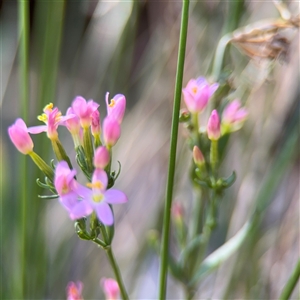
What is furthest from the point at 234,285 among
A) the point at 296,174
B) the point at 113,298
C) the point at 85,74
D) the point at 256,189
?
the point at 85,74

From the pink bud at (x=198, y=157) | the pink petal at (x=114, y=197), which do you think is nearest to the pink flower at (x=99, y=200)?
the pink petal at (x=114, y=197)

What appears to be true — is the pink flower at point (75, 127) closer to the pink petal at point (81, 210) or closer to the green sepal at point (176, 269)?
the pink petal at point (81, 210)

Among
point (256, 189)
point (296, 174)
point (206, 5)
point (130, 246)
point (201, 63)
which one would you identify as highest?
point (206, 5)

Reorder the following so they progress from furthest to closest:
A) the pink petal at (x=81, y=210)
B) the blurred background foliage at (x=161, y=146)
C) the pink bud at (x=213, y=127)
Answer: the blurred background foliage at (x=161, y=146) → the pink bud at (x=213, y=127) → the pink petal at (x=81, y=210)

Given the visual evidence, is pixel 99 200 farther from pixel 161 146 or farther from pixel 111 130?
pixel 161 146

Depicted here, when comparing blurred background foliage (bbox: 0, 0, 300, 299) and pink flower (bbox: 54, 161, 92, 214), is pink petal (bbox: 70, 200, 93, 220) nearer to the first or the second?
pink flower (bbox: 54, 161, 92, 214)

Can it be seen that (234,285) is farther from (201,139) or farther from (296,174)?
(296,174)

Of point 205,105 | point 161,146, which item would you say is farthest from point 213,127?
point 161,146
